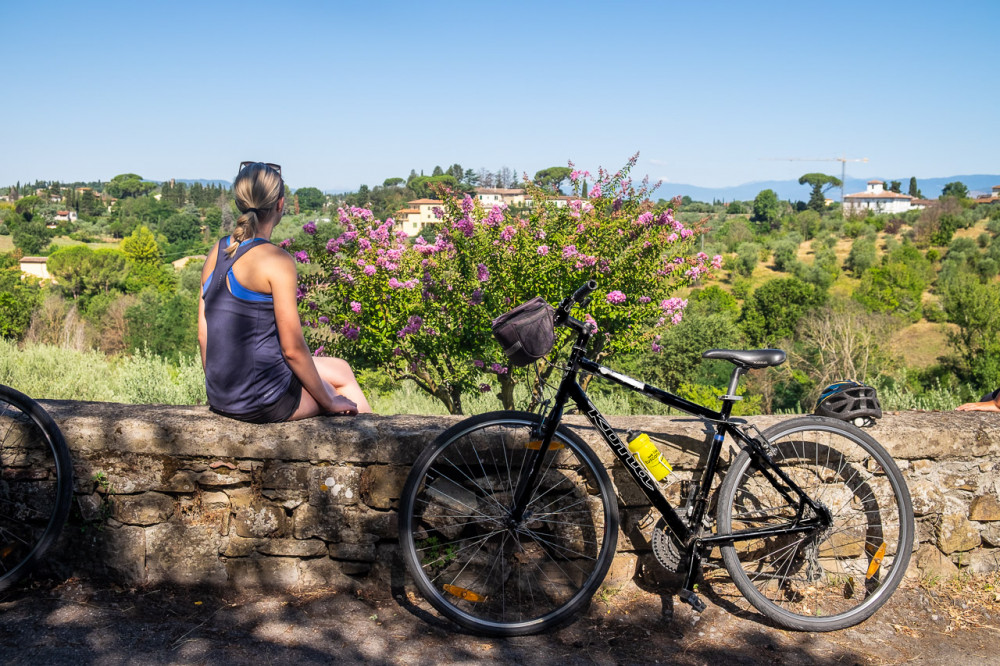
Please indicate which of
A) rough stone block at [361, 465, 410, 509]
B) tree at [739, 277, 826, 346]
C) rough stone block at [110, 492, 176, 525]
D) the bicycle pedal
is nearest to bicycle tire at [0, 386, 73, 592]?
rough stone block at [110, 492, 176, 525]

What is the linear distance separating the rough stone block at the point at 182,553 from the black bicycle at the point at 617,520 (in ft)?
2.51

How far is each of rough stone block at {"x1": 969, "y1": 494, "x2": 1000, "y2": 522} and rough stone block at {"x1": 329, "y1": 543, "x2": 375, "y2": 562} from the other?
8.04 feet

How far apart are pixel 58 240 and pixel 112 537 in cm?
10531

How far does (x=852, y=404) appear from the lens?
9.57 ft

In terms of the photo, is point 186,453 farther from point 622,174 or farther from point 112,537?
point 622,174

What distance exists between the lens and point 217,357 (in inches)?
111

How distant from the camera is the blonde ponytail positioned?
280cm

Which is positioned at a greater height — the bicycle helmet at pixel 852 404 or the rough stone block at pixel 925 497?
the bicycle helmet at pixel 852 404

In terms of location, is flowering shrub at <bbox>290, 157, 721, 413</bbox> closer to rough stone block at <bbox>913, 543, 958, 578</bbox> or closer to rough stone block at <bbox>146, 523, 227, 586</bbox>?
rough stone block at <bbox>913, 543, 958, 578</bbox>

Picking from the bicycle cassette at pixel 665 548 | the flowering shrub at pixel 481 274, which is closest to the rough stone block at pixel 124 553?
the bicycle cassette at pixel 665 548

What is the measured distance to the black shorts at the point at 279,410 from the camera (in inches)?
111

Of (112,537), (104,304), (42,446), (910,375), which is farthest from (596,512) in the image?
(104,304)

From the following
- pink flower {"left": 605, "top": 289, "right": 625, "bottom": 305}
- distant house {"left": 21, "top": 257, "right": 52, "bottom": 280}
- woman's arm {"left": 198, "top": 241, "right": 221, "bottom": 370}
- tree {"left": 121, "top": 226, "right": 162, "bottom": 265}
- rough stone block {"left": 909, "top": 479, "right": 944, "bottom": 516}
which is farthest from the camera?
tree {"left": 121, "top": 226, "right": 162, "bottom": 265}

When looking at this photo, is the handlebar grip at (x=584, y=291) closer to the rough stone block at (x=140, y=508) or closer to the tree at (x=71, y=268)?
the rough stone block at (x=140, y=508)
